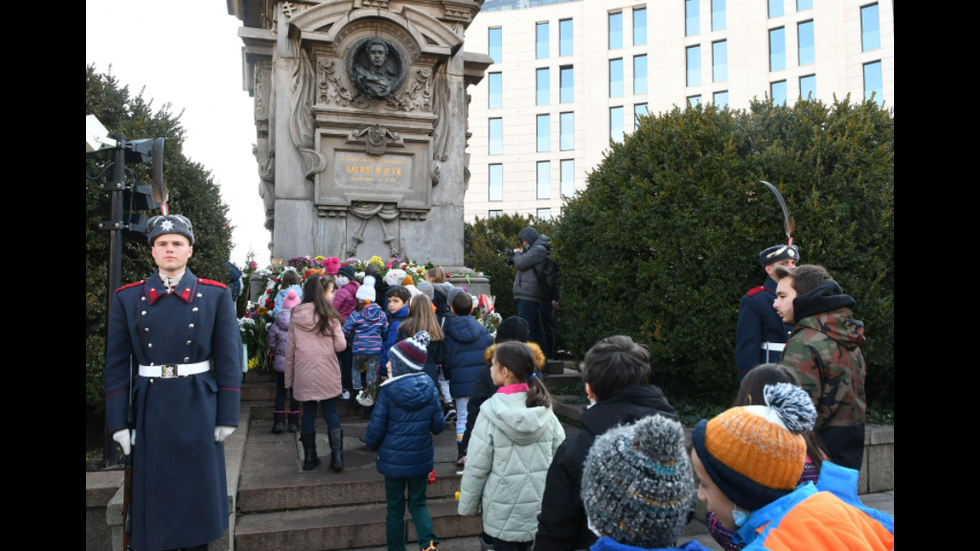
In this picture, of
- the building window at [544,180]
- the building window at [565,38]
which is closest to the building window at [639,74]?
the building window at [565,38]

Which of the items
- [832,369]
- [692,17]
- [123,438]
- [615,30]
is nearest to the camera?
[832,369]

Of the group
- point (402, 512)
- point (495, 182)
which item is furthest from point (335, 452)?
point (495, 182)

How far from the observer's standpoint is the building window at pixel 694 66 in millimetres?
38219

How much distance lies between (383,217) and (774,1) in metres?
32.7

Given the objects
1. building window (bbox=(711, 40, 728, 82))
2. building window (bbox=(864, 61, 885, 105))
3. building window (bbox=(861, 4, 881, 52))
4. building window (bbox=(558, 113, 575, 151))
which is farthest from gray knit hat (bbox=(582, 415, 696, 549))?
building window (bbox=(558, 113, 575, 151))

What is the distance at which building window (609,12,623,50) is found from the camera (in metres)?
40.2

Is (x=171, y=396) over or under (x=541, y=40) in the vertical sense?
under

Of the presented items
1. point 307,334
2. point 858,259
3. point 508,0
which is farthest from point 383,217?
point 508,0

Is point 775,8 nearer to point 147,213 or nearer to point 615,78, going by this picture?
point 615,78

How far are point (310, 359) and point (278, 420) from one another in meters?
1.35

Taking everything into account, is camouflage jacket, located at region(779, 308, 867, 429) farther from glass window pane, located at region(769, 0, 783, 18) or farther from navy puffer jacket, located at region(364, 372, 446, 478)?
glass window pane, located at region(769, 0, 783, 18)

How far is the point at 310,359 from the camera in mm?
5793

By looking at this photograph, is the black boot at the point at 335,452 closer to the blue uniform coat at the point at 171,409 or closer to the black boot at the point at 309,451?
the black boot at the point at 309,451

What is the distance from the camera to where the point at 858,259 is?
6703mm
